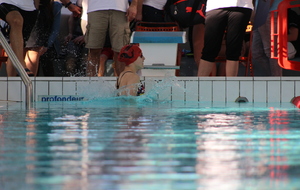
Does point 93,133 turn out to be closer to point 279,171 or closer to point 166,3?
point 279,171

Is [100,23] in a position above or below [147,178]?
above

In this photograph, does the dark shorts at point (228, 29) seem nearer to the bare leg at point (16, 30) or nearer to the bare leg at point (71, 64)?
the bare leg at point (16, 30)

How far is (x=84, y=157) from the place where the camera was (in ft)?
4.49

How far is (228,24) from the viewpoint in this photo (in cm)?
462

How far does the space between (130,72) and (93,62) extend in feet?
2.29

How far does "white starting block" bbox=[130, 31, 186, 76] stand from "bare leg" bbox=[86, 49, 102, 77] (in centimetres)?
43

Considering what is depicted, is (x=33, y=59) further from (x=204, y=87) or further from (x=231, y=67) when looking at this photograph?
(x=231, y=67)

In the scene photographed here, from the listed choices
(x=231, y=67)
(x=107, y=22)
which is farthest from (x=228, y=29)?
(x=107, y=22)

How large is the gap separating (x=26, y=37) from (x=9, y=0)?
549mm

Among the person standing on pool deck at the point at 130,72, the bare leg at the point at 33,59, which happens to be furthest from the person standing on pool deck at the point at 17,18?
the person standing on pool deck at the point at 130,72

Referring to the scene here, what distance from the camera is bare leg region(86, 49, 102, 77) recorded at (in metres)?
5.09

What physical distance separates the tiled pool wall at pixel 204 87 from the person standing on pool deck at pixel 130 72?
30cm

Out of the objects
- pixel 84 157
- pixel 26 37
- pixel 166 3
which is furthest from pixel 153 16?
pixel 84 157

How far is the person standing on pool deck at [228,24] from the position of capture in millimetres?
4555
